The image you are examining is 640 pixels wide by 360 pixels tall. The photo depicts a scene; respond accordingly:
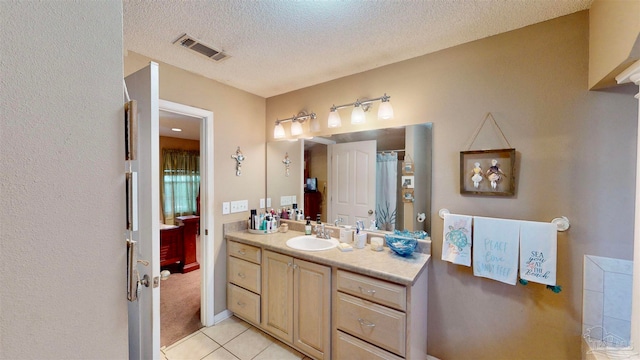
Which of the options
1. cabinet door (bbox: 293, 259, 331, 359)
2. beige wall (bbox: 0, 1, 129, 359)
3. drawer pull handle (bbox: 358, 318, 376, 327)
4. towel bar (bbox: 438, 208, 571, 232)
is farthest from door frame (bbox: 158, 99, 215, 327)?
towel bar (bbox: 438, 208, 571, 232)

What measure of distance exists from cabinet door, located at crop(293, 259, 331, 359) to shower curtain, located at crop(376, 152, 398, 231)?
0.68 meters

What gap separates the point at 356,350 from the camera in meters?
1.61

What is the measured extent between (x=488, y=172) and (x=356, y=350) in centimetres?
148

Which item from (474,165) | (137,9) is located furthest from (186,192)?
(474,165)

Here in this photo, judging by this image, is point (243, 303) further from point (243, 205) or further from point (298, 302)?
point (243, 205)

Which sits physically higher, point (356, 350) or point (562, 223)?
point (562, 223)

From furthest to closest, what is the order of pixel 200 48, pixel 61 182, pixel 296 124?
1. pixel 296 124
2. pixel 200 48
3. pixel 61 182

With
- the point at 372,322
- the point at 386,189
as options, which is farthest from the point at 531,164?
the point at 372,322

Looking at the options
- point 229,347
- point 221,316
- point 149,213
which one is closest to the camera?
point 149,213

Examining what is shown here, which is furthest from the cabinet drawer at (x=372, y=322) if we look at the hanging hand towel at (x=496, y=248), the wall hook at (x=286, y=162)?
the wall hook at (x=286, y=162)

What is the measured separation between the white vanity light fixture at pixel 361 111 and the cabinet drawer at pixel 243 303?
1.75 m

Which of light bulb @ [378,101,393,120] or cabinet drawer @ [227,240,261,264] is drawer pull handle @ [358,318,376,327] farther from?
light bulb @ [378,101,393,120]

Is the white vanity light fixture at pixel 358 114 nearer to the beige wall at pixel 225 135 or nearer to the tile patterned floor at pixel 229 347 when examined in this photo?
the beige wall at pixel 225 135

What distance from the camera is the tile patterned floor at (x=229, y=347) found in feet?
6.33
